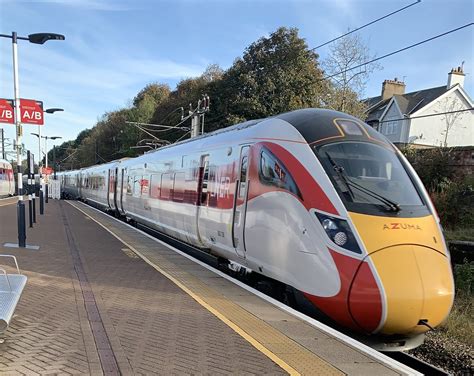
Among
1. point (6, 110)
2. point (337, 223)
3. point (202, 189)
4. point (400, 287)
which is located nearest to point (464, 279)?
point (202, 189)

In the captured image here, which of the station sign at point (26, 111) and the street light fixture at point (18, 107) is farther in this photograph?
the station sign at point (26, 111)

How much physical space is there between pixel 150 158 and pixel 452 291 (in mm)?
12851

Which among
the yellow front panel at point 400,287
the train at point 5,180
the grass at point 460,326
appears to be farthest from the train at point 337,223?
the train at point 5,180

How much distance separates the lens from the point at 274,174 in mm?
6820

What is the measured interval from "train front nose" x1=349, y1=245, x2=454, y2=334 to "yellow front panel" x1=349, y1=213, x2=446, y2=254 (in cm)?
9

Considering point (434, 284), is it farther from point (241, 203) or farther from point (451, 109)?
point (451, 109)

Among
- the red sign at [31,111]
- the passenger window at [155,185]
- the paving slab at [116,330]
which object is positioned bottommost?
the paving slab at [116,330]

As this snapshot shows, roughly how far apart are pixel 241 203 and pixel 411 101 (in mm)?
42494

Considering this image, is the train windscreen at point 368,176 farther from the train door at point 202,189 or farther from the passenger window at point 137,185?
the passenger window at point 137,185

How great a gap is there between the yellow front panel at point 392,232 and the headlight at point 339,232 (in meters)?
0.11

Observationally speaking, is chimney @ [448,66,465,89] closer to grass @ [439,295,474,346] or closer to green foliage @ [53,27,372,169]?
green foliage @ [53,27,372,169]

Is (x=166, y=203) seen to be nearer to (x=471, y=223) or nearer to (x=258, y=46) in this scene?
(x=471, y=223)

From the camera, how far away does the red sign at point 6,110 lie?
49.1 feet

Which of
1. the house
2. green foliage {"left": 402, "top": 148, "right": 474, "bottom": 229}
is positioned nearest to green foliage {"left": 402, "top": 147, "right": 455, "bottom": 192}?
green foliage {"left": 402, "top": 148, "right": 474, "bottom": 229}
